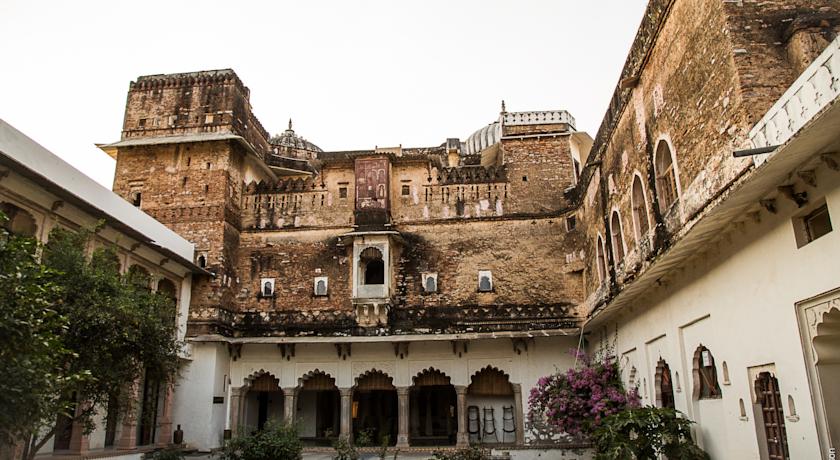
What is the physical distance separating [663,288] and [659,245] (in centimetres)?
133

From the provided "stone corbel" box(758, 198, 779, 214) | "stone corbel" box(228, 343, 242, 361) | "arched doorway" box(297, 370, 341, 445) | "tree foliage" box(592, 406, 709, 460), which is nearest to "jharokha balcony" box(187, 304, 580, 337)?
"stone corbel" box(228, 343, 242, 361)

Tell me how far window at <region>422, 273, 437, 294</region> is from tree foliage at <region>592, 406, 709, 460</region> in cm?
1010

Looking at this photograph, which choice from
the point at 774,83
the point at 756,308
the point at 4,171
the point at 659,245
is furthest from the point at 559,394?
the point at 4,171

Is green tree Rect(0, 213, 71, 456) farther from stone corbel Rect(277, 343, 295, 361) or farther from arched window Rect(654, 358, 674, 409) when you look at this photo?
stone corbel Rect(277, 343, 295, 361)

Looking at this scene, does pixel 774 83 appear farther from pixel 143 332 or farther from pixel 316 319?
pixel 316 319

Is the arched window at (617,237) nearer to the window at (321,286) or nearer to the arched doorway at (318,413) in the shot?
the window at (321,286)

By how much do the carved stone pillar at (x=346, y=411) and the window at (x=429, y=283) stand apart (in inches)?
150

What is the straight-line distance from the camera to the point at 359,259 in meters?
19.0

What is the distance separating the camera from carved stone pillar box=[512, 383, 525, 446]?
17.5m

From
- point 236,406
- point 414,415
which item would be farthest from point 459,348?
point 236,406

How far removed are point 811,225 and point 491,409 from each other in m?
14.4

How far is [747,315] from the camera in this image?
7668mm

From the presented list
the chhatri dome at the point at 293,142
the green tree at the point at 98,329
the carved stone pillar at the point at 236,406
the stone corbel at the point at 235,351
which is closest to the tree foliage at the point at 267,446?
the green tree at the point at 98,329

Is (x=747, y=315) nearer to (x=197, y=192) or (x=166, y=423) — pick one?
(x=166, y=423)
